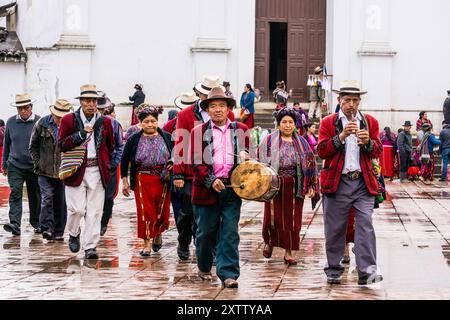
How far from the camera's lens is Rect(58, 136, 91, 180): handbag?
12.6 m

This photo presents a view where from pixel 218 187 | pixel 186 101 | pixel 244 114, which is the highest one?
pixel 186 101

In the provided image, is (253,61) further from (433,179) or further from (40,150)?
(40,150)

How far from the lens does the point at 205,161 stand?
35.9ft

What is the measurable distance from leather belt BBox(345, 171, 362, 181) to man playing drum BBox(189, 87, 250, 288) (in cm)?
98

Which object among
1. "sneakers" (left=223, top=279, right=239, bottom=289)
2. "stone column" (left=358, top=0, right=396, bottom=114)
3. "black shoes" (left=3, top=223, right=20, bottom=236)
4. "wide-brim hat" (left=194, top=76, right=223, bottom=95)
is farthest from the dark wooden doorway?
"sneakers" (left=223, top=279, right=239, bottom=289)

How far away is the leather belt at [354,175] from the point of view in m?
10.9

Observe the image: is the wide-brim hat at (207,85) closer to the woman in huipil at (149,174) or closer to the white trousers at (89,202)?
the woman in huipil at (149,174)

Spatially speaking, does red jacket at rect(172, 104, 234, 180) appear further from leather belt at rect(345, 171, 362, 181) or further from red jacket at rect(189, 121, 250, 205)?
leather belt at rect(345, 171, 362, 181)

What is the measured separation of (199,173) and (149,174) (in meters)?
2.34

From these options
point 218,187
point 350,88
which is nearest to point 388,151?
point 350,88

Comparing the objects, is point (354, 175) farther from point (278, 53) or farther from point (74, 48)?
point (278, 53)

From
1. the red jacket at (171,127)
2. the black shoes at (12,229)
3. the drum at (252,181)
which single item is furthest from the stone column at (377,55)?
the drum at (252,181)

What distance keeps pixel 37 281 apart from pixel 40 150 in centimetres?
401
